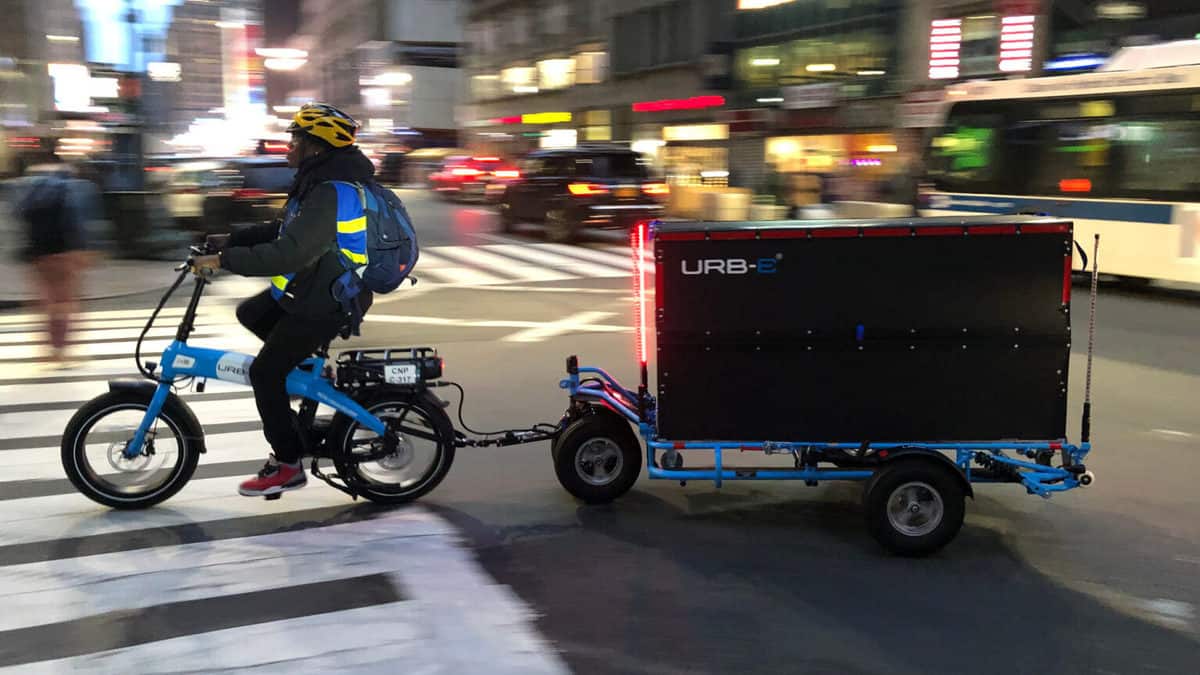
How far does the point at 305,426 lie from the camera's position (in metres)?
5.63

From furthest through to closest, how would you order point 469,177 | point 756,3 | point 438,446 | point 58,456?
point 756,3 → point 469,177 → point 58,456 → point 438,446

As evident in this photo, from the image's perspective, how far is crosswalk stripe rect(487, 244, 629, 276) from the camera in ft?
55.8

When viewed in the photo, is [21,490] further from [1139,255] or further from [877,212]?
[877,212]

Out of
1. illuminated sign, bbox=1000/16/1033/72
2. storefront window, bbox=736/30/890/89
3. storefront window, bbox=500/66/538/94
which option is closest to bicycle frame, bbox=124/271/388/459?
illuminated sign, bbox=1000/16/1033/72

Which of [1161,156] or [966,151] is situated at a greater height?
[966,151]

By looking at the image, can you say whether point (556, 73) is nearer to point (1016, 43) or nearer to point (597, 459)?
point (1016, 43)

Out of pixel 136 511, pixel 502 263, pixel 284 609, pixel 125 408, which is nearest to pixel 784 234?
pixel 284 609

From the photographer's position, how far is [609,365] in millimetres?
9695

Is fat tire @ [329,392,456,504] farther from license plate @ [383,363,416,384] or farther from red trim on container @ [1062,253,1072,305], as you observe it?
red trim on container @ [1062,253,1072,305]

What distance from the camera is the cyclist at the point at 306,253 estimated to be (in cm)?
523

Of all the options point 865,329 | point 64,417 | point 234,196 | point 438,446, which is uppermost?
point 234,196

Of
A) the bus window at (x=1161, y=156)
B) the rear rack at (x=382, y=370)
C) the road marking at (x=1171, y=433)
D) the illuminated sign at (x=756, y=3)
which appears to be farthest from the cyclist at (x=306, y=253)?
the illuminated sign at (x=756, y=3)

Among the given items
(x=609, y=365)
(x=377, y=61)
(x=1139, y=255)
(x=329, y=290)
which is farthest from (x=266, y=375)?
(x=377, y=61)

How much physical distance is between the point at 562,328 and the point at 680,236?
6.85 m
